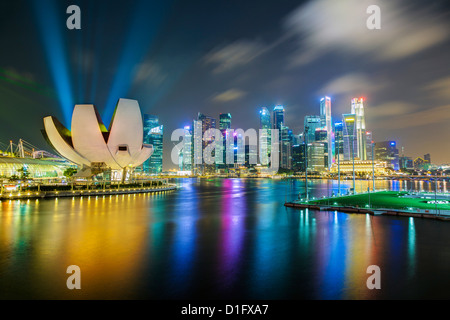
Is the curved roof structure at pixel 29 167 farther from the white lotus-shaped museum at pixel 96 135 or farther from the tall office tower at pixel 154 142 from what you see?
the tall office tower at pixel 154 142

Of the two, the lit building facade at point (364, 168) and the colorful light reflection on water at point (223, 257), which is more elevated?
the lit building facade at point (364, 168)

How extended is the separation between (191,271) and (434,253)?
865 cm

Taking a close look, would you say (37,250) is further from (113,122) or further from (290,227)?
(113,122)

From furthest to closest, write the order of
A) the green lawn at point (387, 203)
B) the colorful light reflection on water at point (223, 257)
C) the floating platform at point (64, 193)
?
the floating platform at point (64, 193) < the green lawn at point (387, 203) < the colorful light reflection on water at point (223, 257)

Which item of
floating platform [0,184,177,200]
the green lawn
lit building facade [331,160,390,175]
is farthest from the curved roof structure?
lit building facade [331,160,390,175]

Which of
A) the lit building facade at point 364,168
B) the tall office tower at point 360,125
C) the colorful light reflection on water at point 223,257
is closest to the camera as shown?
the colorful light reflection on water at point 223,257

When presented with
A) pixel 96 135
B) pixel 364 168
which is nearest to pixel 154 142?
pixel 364 168

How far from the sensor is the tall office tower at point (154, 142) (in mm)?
180587

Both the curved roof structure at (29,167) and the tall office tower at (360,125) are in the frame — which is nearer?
the curved roof structure at (29,167)

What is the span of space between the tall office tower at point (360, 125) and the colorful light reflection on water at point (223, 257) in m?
165

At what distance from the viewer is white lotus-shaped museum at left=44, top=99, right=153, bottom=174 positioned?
31.8 meters

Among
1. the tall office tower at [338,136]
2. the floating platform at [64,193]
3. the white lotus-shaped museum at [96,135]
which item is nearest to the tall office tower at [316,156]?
the tall office tower at [338,136]

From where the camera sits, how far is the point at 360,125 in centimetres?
17100
